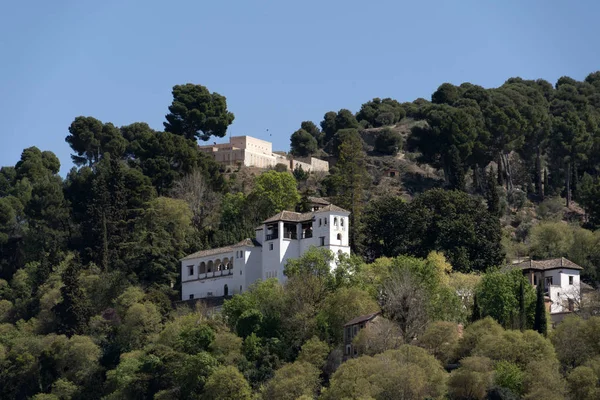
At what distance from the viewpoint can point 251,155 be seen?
361ft

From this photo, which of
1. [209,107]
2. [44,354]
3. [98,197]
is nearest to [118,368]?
[44,354]

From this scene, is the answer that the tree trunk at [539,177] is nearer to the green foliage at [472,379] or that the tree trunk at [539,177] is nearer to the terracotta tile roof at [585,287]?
the terracotta tile roof at [585,287]

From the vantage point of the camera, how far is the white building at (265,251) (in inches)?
3115

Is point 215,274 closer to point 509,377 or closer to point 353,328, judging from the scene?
point 353,328

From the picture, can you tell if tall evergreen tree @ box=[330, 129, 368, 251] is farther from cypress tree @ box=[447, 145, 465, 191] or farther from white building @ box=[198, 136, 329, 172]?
white building @ box=[198, 136, 329, 172]

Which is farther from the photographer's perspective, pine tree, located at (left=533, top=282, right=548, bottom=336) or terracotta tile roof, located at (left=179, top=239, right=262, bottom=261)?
terracotta tile roof, located at (left=179, top=239, right=262, bottom=261)

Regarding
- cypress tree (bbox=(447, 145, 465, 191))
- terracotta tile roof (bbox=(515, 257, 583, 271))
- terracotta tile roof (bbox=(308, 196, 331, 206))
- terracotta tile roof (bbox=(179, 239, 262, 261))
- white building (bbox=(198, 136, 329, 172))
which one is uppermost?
white building (bbox=(198, 136, 329, 172))

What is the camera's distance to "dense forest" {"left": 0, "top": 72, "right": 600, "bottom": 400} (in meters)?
65.2

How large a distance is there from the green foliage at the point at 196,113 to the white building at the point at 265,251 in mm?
25429

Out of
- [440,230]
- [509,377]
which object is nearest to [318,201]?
[440,230]

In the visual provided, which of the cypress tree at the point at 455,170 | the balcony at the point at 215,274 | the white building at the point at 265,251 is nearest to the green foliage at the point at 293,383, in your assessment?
the white building at the point at 265,251

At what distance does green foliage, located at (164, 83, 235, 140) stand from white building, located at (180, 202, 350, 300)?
25.4 metres

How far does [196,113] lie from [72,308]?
3012cm

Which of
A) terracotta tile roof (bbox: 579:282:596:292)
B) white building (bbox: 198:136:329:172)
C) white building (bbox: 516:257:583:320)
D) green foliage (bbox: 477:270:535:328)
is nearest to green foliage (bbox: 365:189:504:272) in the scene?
Result: white building (bbox: 516:257:583:320)
